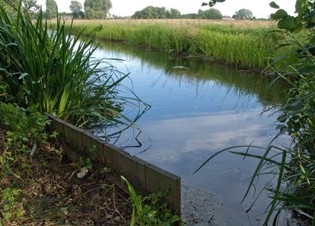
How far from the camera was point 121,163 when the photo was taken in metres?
2.11

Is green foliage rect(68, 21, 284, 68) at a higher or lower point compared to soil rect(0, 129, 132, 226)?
higher

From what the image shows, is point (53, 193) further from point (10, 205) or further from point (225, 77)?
point (225, 77)

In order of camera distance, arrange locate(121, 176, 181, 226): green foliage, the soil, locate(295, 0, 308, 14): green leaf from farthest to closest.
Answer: the soil
locate(121, 176, 181, 226): green foliage
locate(295, 0, 308, 14): green leaf

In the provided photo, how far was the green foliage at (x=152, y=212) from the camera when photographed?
5.56 feet

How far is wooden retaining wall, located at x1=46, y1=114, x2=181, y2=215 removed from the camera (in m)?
1.79

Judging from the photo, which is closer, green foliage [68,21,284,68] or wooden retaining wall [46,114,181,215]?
wooden retaining wall [46,114,181,215]

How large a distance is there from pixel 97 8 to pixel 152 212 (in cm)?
4176

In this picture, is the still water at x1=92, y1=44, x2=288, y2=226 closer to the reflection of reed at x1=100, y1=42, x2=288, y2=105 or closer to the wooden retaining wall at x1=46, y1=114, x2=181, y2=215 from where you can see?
the reflection of reed at x1=100, y1=42, x2=288, y2=105

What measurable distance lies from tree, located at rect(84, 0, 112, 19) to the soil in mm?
34077

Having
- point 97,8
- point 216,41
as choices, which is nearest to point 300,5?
point 216,41

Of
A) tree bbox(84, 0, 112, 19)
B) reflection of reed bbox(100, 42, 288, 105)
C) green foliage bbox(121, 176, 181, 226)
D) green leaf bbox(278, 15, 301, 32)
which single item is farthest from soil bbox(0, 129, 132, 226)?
tree bbox(84, 0, 112, 19)

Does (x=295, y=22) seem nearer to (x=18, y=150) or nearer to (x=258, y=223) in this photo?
(x=258, y=223)

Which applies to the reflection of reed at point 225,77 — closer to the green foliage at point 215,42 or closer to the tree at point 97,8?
the green foliage at point 215,42

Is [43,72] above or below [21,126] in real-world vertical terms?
above
